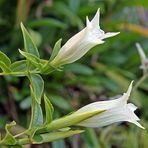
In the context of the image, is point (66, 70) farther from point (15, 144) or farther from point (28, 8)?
point (15, 144)

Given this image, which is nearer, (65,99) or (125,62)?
(65,99)

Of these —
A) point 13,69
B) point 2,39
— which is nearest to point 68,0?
point 2,39

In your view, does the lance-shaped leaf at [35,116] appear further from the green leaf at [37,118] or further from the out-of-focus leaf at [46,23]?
the out-of-focus leaf at [46,23]

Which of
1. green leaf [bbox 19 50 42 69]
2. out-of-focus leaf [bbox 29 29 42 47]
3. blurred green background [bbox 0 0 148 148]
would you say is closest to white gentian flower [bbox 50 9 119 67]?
green leaf [bbox 19 50 42 69]

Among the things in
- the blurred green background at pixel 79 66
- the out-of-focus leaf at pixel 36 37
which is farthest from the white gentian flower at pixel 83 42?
the out-of-focus leaf at pixel 36 37

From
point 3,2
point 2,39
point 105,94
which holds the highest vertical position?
point 3,2

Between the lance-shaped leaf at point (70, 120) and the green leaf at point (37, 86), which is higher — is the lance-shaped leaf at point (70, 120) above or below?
below

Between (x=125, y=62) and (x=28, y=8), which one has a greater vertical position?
(x=28, y=8)
